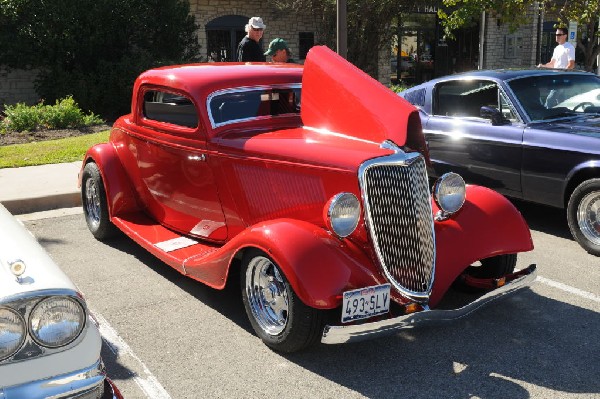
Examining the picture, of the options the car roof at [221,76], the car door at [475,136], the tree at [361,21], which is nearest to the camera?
the car roof at [221,76]

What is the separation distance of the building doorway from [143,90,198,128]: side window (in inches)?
544

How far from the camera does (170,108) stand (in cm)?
504

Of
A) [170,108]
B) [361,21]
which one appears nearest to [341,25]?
[170,108]

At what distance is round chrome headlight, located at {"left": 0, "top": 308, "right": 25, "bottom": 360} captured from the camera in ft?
6.96

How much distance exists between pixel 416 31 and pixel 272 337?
20668mm

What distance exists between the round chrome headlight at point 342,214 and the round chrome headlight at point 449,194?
775mm

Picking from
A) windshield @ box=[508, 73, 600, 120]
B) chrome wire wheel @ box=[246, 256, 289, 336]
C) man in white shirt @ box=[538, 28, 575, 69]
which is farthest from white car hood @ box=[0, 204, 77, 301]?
man in white shirt @ box=[538, 28, 575, 69]

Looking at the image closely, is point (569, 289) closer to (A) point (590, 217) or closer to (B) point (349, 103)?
(A) point (590, 217)

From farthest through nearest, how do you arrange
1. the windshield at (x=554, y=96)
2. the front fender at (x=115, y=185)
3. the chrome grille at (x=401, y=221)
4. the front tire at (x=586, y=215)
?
the windshield at (x=554, y=96) < the front fender at (x=115, y=185) < the front tire at (x=586, y=215) < the chrome grille at (x=401, y=221)

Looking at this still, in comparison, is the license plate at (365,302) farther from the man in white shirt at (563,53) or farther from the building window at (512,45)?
the building window at (512,45)

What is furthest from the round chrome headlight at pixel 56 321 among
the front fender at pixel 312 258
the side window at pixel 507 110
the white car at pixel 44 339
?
the side window at pixel 507 110

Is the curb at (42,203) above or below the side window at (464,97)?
below

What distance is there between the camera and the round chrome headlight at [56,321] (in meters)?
2.18

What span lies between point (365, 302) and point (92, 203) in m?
3.70
